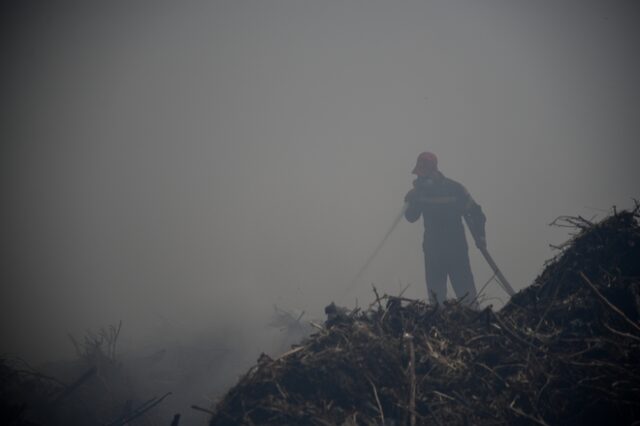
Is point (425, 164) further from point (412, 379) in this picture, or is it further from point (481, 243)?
point (412, 379)

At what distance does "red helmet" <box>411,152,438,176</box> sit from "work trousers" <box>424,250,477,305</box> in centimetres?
189

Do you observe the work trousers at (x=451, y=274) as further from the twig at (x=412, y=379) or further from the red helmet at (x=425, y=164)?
the twig at (x=412, y=379)

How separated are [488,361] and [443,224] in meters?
4.88

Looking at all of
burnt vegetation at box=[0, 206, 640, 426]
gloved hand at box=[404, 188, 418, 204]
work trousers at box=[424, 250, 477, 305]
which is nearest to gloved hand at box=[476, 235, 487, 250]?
work trousers at box=[424, 250, 477, 305]

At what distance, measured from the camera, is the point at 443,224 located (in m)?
6.95

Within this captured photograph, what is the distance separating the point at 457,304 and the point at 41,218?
9320 centimetres


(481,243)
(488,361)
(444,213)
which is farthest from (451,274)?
(488,361)

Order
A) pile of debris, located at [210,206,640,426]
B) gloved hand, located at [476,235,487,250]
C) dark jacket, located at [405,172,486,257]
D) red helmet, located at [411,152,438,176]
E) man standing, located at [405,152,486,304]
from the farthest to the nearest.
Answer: red helmet, located at [411,152,438,176] → dark jacket, located at [405,172,486,257] → man standing, located at [405,152,486,304] → gloved hand, located at [476,235,487,250] → pile of debris, located at [210,206,640,426]

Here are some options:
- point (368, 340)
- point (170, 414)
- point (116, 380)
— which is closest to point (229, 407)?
point (368, 340)

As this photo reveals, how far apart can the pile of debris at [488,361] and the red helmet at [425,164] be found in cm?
444

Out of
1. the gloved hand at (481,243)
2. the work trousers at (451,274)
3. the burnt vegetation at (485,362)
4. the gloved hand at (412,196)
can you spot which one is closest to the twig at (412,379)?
the burnt vegetation at (485,362)

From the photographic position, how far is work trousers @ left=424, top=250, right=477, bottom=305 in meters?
6.45

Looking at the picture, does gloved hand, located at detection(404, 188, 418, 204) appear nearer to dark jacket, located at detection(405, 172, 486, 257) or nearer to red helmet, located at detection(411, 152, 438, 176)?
dark jacket, located at detection(405, 172, 486, 257)

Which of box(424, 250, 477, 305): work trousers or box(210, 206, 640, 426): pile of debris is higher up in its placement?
box(424, 250, 477, 305): work trousers
